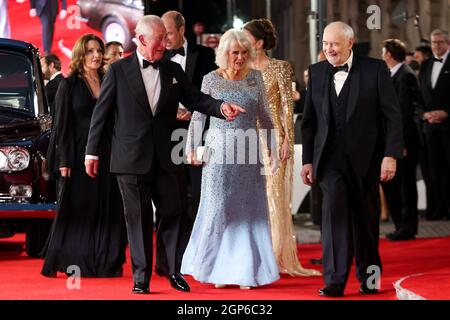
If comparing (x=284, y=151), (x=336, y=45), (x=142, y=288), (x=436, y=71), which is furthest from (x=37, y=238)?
(x=436, y=71)

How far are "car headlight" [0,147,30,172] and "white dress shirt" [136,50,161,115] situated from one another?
325cm

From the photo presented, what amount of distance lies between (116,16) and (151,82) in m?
5.68

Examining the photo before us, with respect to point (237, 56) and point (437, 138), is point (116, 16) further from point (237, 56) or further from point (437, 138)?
point (237, 56)

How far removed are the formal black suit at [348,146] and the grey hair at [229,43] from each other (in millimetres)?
661

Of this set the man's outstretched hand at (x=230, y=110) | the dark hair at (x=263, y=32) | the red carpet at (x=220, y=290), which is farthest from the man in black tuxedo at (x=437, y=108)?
the man's outstretched hand at (x=230, y=110)

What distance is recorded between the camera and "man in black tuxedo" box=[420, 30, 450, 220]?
18.1 m

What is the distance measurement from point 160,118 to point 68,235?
241 centimetres

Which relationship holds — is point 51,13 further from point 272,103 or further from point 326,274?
point 326,274

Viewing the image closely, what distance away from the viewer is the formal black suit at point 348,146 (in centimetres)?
1137

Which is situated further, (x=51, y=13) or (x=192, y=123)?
(x=51, y=13)

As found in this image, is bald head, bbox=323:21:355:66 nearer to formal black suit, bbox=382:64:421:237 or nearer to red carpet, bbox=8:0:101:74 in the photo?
formal black suit, bbox=382:64:421:237

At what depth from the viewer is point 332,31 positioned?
11.4 metres

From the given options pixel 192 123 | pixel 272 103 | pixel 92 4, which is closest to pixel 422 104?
pixel 92 4

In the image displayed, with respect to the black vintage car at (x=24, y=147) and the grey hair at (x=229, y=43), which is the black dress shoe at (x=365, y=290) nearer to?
the grey hair at (x=229, y=43)
